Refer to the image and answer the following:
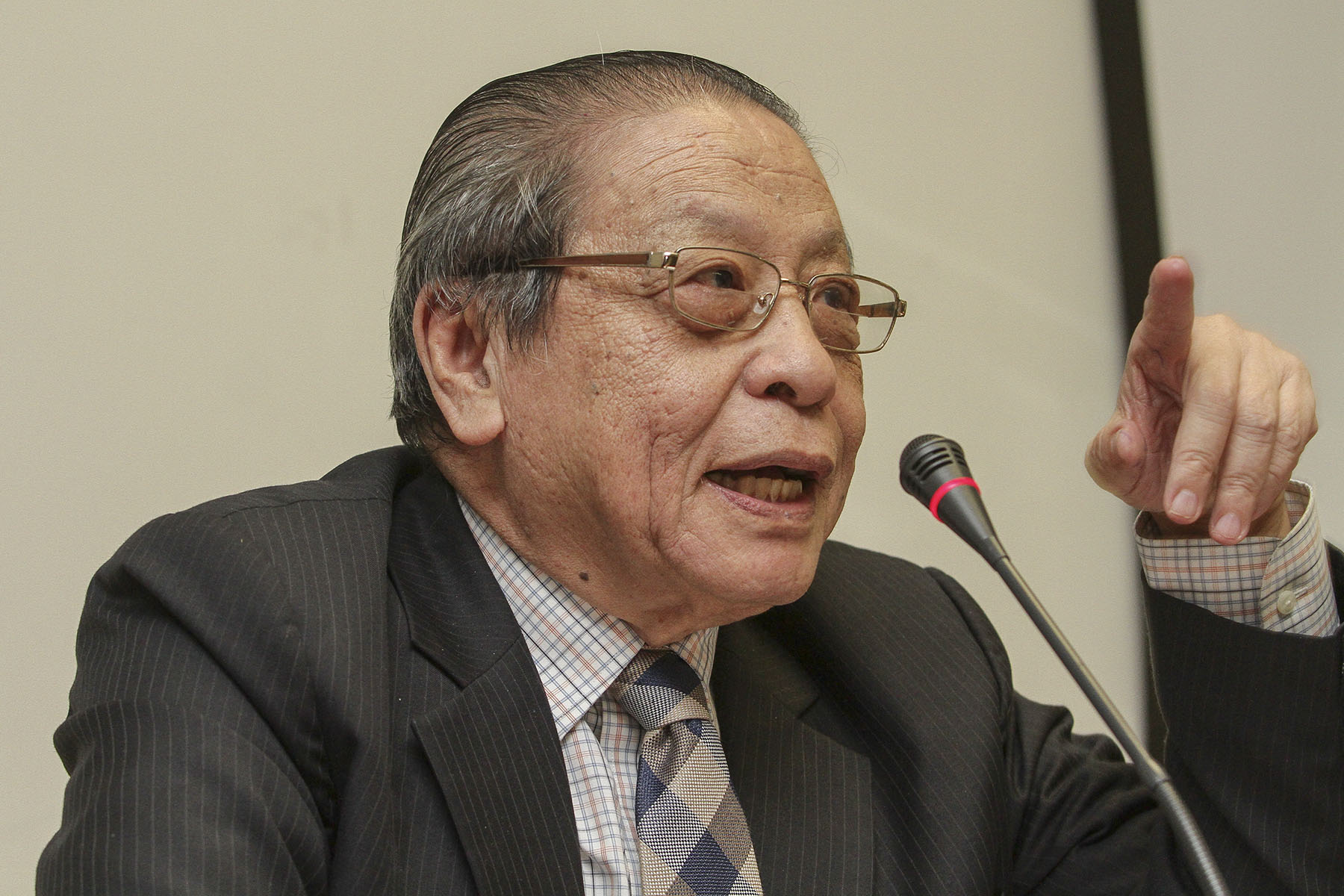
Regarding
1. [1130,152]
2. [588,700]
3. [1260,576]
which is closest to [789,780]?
[588,700]

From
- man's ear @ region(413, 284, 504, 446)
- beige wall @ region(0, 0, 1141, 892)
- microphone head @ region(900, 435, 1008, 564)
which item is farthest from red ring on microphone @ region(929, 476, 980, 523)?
beige wall @ region(0, 0, 1141, 892)

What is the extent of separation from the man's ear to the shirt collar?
143 mm

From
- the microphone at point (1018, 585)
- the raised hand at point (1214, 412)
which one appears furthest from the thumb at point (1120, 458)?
the microphone at point (1018, 585)

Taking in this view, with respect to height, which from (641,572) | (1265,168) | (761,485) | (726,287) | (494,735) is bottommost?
(494,735)

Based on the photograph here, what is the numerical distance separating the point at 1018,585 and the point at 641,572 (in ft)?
1.45

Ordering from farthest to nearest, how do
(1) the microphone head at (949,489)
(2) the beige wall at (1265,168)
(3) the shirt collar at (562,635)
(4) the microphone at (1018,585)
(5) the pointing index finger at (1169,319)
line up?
(2) the beige wall at (1265,168) < (3) the shirt collar at (562,635) < (5) the pointing index finger at (1169,319) < (1) the microphone head at (949,489) < (4) the microphone at (1018,585)

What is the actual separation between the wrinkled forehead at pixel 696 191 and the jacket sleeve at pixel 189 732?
0.55 meters

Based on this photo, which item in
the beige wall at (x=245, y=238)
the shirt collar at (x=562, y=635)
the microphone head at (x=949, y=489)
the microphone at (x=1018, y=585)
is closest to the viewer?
the microphone at (x=1018, y=585)

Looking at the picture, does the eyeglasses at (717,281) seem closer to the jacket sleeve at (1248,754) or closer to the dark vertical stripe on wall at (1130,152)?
the jacket sleeve at (1248,754)

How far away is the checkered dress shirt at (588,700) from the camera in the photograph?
4.33 ft

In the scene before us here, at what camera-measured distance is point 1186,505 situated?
1.32 meters

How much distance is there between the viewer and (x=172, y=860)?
3.29 ft

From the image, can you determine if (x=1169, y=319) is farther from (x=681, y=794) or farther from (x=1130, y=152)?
(x=1130, y=152)

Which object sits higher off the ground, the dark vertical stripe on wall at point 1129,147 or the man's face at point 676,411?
the dark vertical stripe on wall at point 1129,147
